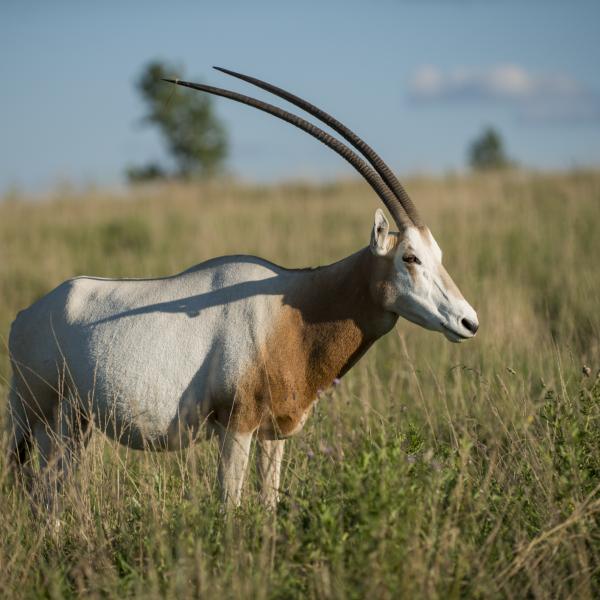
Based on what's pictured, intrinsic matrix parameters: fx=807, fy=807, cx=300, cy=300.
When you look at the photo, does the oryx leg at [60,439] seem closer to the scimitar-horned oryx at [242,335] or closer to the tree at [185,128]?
the scimitar-horned oryx at [242,335]

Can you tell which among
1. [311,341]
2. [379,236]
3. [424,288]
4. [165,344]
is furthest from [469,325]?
[165,344]

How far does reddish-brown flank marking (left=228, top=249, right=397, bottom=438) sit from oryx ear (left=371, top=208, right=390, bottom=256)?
0.17 feet

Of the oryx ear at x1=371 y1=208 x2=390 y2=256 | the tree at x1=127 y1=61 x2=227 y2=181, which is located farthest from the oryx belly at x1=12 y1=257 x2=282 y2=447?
the tree at x1=127 y1=61 x2=227 y2=181

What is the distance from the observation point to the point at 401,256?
377 centimetres

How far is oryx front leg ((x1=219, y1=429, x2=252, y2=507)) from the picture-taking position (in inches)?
148

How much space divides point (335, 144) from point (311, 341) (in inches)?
38.4

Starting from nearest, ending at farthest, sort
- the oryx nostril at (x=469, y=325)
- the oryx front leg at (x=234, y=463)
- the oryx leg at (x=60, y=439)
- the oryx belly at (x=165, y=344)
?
1. the oryx nostril at (x=469, y=325)
2. the oryx front leg at (x=234, y=463)
3. the oryx belly at (x=165, y=344)
4. the oryx leg at (x=60, y=439)

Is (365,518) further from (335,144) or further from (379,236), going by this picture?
(335,144)

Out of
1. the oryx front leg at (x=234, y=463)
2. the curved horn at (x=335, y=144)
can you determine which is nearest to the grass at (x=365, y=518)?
the oryx front leg at (x=234, y=463)

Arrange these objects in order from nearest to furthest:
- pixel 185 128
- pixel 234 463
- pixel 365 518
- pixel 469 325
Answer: pixel 365 518
pixel 469 325
pixel 234 463
pixel 185 128

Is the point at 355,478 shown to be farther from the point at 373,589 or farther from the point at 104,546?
the point at 104,546

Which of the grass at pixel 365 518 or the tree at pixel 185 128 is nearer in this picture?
the grass at pixel 365 518

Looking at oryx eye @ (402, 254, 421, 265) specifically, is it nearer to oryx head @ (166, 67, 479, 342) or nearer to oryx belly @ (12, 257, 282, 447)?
oryx head @ (166, 67, 479, 342)

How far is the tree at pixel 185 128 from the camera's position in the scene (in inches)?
1316
